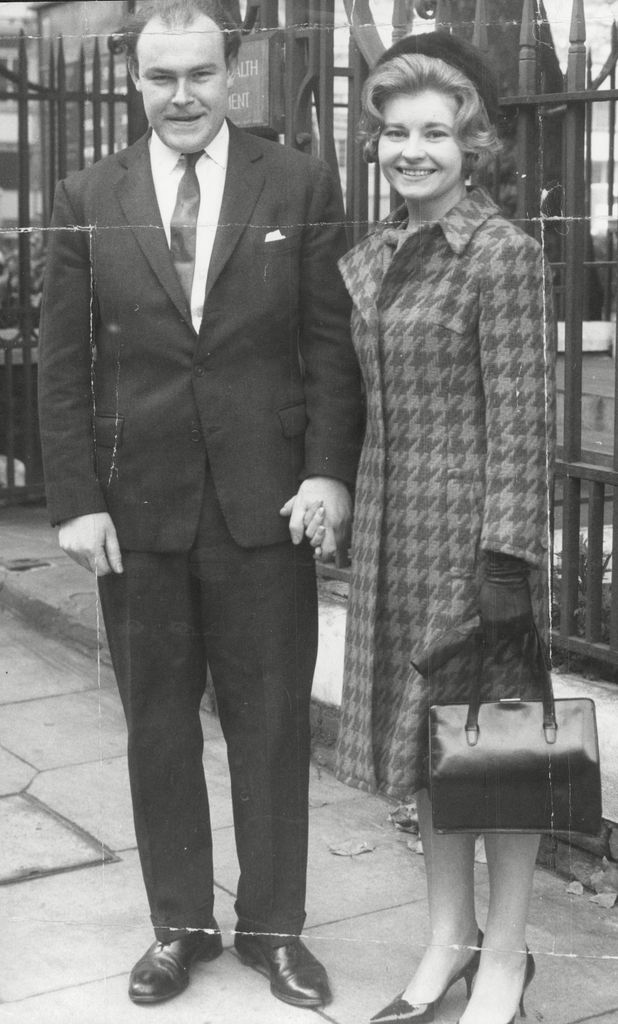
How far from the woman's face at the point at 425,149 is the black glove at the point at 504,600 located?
0.76m

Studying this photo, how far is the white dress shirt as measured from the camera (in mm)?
3277

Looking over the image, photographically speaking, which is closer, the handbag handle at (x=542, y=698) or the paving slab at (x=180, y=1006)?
the handbag handle at (x=542, y=698)

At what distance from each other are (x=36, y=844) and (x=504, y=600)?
2006mm

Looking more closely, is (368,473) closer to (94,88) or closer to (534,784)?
(534,784)

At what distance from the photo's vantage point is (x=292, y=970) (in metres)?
3.43

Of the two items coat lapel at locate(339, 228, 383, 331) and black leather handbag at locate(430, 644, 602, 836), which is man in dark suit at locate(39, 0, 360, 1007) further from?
black leather handbag at locate(430, 644, 602, 836)

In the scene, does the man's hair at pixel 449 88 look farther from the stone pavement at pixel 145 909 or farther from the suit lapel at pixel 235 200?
the stone pavement at pixel 145 909

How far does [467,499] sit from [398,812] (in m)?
1.59

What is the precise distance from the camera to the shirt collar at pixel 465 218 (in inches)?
119

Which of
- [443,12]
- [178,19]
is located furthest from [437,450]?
[443,12]

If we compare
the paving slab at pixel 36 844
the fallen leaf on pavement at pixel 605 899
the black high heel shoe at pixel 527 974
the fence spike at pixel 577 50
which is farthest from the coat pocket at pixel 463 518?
the paving slab at pixel 36 844

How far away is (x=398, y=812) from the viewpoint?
4383 millimetres

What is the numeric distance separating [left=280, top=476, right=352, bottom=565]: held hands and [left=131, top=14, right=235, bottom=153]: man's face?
32.6 inches

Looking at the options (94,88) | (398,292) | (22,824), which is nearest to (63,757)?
(22,824)
